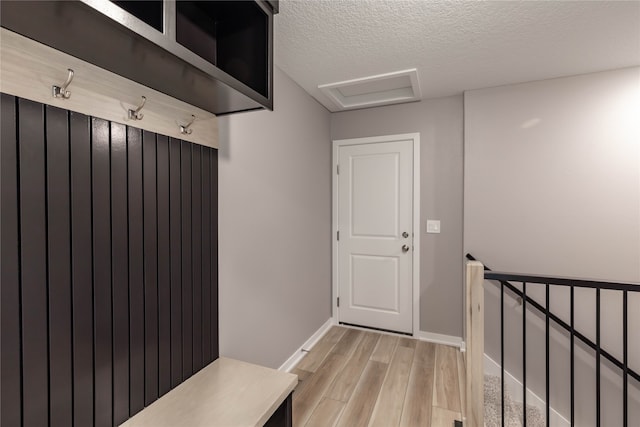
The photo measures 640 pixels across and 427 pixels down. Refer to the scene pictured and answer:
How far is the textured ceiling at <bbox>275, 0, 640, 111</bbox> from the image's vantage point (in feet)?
5.24

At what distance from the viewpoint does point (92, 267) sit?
40.8 inches

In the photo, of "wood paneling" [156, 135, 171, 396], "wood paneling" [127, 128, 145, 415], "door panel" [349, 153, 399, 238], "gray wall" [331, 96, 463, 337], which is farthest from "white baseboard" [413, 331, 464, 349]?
"wood paneling" [127, 128, 145, 415]

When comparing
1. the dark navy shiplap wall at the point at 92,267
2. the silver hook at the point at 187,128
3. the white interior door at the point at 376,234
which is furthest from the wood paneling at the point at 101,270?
the white interior door at the point at 376,234

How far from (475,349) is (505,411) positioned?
106 cm

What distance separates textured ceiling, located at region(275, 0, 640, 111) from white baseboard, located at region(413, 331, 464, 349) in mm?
2413

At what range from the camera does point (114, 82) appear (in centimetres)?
108

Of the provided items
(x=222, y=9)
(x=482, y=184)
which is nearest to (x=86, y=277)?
(x=222, y=9)

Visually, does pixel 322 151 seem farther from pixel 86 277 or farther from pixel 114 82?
pixel 86 277

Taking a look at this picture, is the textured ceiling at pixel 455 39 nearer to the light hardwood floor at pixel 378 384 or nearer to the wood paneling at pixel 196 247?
the wood paneling at pixel 196 247

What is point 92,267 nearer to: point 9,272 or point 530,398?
point 9,272

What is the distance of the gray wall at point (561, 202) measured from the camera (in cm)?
232

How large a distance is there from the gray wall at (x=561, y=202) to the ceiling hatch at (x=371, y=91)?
1.92ft

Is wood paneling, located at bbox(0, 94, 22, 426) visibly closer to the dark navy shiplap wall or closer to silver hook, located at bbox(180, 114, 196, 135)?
the dark navy shiplap wall

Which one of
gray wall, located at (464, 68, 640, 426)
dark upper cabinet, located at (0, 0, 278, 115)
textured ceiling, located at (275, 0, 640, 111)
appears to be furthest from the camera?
gray wall, located at (464, 68, 640, 426)
